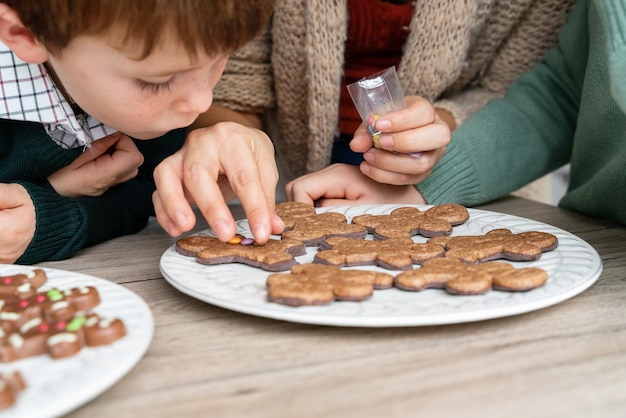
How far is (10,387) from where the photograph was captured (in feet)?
1.62

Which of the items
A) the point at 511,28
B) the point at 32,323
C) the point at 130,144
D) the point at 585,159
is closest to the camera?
the point at 32,323

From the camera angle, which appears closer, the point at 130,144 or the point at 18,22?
the point at 18,22

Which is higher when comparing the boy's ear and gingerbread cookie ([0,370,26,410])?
the boy's ear

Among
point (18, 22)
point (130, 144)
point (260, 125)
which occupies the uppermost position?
point (18, 22)

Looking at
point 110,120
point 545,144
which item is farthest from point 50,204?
point 545,144

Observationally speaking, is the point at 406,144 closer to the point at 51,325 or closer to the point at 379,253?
the point at 379,253

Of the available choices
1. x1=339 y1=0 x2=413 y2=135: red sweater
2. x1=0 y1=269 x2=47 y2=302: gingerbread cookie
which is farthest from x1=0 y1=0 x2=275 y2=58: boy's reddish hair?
x1=339 y1=0 x2=413 y2=135: red sweater

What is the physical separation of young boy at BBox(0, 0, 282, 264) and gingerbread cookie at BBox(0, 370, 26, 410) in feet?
1.15

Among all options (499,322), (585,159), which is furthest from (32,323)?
(585,159)

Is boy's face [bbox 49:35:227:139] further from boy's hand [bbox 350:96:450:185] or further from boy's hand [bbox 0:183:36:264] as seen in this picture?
boy's hand [bbox 350:96:450:185]

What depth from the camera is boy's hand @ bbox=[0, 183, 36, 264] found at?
90cm

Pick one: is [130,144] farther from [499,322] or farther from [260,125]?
[499,322]

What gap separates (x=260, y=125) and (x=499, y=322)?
1007 millimetres

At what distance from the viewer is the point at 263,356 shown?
24.4 inches
